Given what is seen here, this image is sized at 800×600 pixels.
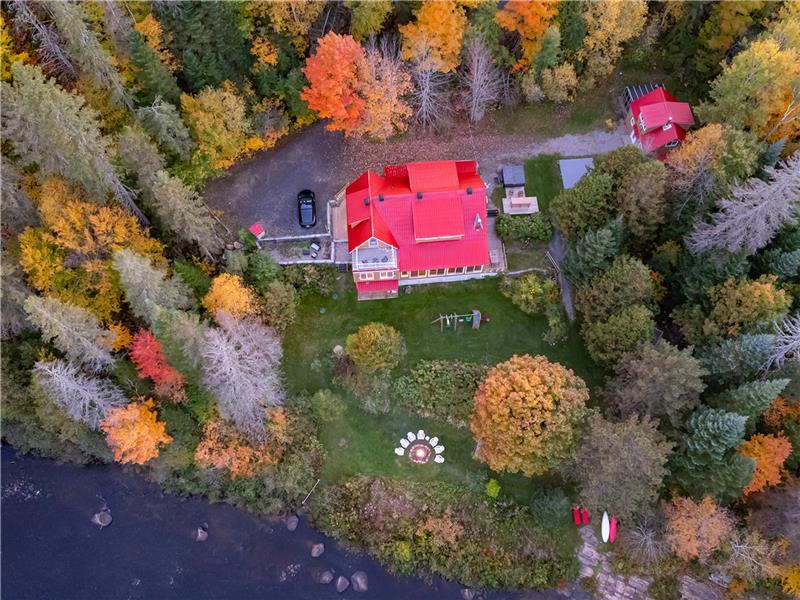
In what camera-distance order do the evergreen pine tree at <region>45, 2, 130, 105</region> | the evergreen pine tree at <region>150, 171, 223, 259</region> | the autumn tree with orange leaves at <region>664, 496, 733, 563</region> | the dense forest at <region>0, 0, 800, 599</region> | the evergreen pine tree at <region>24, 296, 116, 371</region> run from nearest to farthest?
the evergreen pine tree at <region>24, 296, 116, 371</region>
the evergreen pine tree at <region>45, 2, 130, 105</region>
the dense forest at <region>0, 0, 800, 599</region>
the autumn tree with orange leaves at <region>664, 496, 733, 563</region>
the evergreen pine tree at <region>150, 171, 223, 259</region>

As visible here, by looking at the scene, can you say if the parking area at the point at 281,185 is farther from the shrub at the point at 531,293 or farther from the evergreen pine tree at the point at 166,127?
the shrub at the point at 531,293

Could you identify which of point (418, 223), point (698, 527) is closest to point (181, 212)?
point (418, 223)

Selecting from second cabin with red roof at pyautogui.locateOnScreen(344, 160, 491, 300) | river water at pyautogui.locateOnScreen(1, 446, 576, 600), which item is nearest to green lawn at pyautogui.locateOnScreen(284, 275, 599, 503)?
second cabin with red roof at pyautogui.locateOnScreen(344, 160, 491, 300)

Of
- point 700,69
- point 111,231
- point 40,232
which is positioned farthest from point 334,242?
point 700,69

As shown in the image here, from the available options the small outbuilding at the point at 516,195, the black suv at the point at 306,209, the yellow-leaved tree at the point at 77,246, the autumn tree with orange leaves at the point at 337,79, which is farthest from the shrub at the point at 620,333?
the yellow-leaved tree at the point at 77,246

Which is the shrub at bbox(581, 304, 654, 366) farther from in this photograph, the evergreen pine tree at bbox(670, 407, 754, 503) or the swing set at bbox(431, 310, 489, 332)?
the swing set at bbox(431, 310, 489, 332)

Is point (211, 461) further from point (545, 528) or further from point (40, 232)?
point (545, 528)
